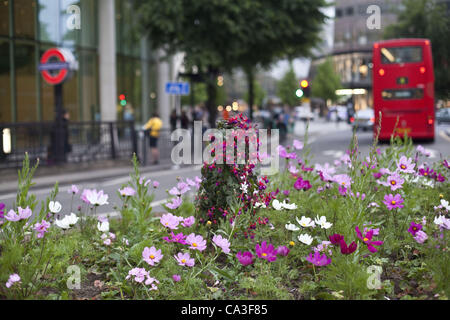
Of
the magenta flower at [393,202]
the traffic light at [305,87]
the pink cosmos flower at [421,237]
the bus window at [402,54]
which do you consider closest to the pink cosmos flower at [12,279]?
the pink cosmos flower at [421,237]

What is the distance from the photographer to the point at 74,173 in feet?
48.6

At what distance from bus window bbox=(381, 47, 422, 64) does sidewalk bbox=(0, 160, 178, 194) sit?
8257 mm

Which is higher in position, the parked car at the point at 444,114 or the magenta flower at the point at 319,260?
the parked car at the point at 444,114

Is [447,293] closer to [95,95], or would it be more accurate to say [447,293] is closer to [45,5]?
[45,5]

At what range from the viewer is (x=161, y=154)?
1858 centimetres

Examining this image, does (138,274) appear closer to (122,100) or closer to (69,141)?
(69,141)

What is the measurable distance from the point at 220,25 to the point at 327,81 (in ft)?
218

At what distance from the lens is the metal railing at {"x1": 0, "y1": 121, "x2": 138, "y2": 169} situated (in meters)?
13.4

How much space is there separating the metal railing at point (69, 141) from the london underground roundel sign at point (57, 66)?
4.33 feet

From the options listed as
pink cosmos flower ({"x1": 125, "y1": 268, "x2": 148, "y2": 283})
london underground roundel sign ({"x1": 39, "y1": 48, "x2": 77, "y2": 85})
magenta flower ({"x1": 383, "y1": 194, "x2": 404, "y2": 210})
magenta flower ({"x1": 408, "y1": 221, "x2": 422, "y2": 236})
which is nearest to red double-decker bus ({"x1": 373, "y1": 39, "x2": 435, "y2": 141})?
london underground roundel sign ({"x1": 39, "y1": 48, "x2": 77, "y2": 85})

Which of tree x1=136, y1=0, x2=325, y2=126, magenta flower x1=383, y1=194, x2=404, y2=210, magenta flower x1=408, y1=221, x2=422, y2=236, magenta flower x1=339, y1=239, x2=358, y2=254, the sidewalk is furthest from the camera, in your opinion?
tree x1=136, y1=0, x2=325, y2=126

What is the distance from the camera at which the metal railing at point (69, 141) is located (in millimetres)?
13375

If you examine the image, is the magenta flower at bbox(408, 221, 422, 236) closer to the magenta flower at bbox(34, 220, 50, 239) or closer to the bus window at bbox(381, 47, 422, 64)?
the magenta flower at bbox(34, 220, 50, 239)

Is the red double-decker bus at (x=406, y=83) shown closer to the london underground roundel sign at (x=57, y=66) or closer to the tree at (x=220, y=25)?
the tree at (x=220, y=25)
